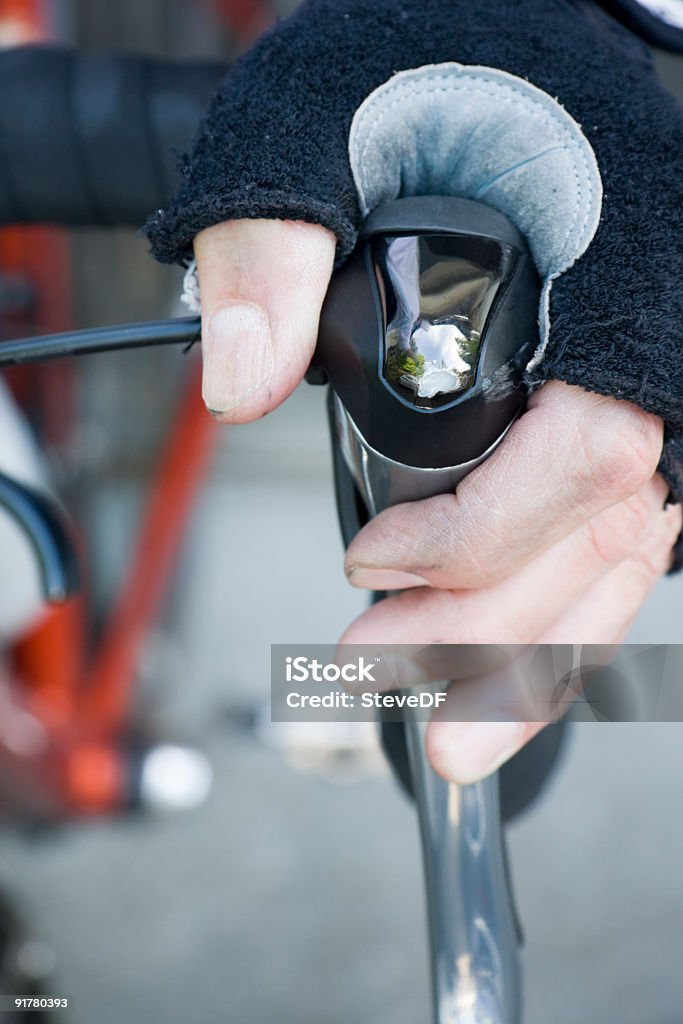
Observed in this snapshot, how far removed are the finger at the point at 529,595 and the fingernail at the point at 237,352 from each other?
0.11m

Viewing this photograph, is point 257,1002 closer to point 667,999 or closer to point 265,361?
point 667,999

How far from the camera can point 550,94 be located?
0.31 m

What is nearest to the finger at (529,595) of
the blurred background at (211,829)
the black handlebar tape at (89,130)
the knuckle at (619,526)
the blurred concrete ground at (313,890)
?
the knuckle at (619,526)

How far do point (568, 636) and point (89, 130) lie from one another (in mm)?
338

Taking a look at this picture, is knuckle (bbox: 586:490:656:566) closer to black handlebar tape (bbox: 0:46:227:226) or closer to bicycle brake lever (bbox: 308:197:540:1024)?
bicycle brake lever (bbox: 308:197:540:1024)

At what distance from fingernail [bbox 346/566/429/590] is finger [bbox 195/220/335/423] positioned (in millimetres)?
73

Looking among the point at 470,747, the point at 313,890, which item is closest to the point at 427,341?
the point at 470,747

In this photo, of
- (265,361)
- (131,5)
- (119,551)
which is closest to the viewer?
(265,361)

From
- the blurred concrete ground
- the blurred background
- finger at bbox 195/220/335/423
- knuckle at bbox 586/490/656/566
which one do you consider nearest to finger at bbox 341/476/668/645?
knuckle at bbox 586/490/656/566

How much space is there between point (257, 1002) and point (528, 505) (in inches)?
37.7

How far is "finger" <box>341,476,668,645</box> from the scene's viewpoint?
340mm

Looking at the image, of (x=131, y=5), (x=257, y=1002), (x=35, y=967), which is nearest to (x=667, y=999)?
(x=257, y=1002)

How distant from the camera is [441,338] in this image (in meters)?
0.29

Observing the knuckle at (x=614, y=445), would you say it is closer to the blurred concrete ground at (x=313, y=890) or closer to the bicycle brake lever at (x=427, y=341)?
the bicycle brake lever at (x=427, y=341)
